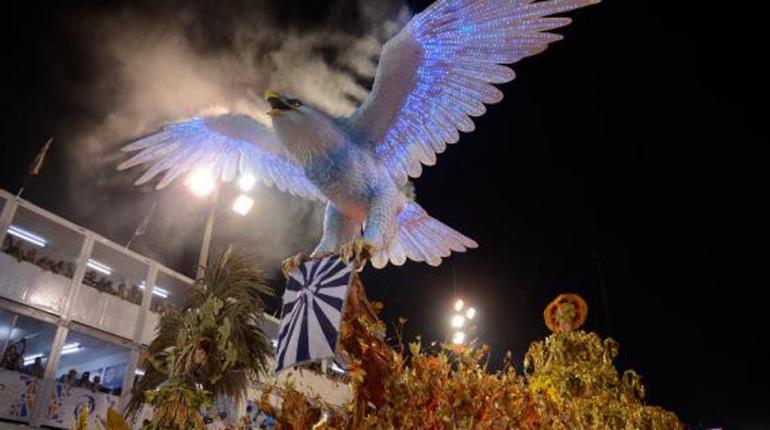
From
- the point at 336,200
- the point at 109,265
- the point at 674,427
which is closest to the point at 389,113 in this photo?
the point at 336,200

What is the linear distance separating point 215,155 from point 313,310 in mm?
2885

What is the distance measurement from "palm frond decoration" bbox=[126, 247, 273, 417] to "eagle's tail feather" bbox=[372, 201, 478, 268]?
1.62m

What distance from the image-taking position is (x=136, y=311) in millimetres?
20938

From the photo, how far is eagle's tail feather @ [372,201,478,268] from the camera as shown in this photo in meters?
6.11

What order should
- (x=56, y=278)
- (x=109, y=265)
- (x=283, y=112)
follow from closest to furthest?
(x=283, y=112), (x=56, y=278), (x=109, y=265)

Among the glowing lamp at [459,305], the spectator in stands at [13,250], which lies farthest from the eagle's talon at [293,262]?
the spectator in stands at [13,250]

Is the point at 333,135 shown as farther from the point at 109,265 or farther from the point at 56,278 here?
the point at 109,265

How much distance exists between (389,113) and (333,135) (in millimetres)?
724

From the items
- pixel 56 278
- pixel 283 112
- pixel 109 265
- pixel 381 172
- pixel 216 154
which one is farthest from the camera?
pixel 109 265

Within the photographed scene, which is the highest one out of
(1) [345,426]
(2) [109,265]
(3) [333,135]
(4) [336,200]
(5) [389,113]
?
(2) [109,265]

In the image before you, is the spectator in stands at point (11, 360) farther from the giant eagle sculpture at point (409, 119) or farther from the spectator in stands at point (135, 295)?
the giant eagle sculpture at point (409, 119)

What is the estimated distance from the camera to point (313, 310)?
15.9 feet

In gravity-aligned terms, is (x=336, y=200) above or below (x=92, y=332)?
below

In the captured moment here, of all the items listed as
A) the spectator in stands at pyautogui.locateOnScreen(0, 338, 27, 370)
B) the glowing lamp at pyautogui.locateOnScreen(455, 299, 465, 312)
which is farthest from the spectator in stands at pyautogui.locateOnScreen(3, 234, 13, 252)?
the glowing lamp at pyautogui.locateOnScreen(455, 299, 465, 312)
